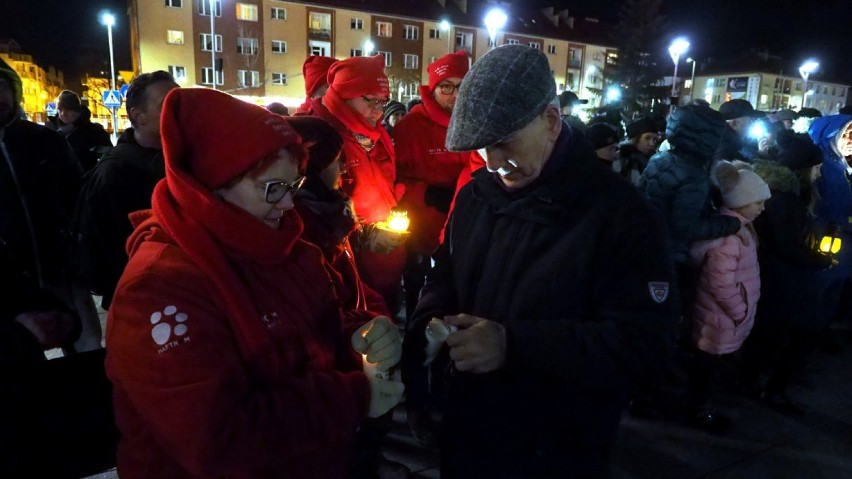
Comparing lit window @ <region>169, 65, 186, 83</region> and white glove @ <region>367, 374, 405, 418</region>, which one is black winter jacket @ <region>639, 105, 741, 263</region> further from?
lit window @ <region>169, 65, 186, 83</region>

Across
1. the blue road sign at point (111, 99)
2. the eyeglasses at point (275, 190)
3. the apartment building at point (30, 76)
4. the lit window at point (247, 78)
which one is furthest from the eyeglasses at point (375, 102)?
the apartment building at point (30, 76)

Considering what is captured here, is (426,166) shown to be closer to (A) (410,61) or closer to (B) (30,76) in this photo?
(A) (410,61)

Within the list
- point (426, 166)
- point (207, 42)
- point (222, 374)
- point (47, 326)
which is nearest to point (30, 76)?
point (207, 42)

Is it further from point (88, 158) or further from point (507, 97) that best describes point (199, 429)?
point (88, 158)

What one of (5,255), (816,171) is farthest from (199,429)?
(816,171)

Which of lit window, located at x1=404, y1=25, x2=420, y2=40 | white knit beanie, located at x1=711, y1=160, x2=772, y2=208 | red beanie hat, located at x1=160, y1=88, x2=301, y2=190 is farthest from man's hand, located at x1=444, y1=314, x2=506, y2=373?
lit window, located at x1=404, y1=25, x2=420, y2=40

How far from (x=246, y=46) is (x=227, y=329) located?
45520 mm

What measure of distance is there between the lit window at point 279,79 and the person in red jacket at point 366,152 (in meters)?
42.7

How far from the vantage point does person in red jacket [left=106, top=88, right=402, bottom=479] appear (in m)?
1.50

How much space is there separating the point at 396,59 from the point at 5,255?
4909 cm

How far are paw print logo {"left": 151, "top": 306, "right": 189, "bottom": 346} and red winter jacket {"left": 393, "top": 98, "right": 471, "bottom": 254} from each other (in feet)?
9.52

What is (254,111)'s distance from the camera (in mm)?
1770

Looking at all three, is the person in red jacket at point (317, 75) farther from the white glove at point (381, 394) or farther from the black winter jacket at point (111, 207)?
the white glove at point (381, 394)

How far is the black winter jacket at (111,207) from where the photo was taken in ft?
10.8
